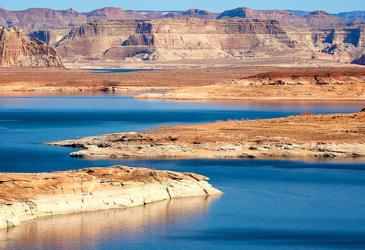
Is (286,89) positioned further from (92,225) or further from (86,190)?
(92,225)

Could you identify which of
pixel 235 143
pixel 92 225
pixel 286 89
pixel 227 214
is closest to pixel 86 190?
pixel 92 225

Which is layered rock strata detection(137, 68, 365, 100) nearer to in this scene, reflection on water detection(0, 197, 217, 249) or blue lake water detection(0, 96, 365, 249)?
blue lake water detection(0, 96, 365, 249)

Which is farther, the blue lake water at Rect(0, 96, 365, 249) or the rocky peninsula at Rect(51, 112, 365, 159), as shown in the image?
the rocky peninsula at Rect(51, 112, 365, 159)

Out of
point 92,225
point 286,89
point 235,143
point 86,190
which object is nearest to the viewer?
point 92,225

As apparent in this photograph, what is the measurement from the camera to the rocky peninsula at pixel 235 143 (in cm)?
5294

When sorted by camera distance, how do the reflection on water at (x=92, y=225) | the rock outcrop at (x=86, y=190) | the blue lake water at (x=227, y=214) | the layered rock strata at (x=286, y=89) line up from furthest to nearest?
the layered rock strata at (x=286, y=89)
the rock outcrop at (x=86, y=190)
the blue lake water at (x=227, y=214)
the reflection on water at (x=92, y=225)

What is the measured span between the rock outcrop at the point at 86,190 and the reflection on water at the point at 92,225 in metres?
0.29

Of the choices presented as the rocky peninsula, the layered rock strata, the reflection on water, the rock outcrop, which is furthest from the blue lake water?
the layered rock strata

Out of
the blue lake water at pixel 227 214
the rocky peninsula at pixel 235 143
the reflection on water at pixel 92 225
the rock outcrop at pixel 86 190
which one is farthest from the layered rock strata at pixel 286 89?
the reflection on water at pixel 92 225

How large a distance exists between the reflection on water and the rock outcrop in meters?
0.29

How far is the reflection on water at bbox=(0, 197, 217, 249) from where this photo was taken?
3122cm

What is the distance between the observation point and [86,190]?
34781 millimetres

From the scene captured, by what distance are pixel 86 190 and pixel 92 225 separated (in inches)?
66.2

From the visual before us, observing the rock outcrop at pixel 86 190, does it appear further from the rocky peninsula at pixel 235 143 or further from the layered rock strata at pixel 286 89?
the layered rock strata at pixel 286 89
